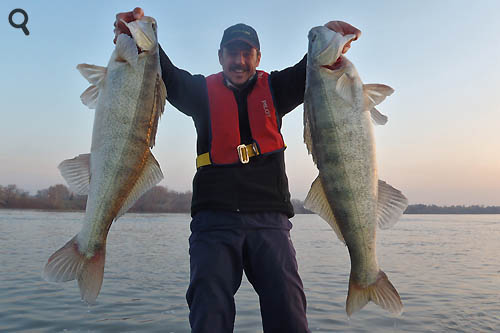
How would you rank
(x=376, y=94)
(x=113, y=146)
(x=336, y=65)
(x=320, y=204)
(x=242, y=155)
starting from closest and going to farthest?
(x=113, y=146) < (x=376, y=94) < (x=336, y=65) < (x=320, y=204) < (x=242, y=155)

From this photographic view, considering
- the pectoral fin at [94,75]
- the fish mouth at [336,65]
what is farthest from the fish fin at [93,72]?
the fish mouth at [336,65]

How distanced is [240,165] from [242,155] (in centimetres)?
12

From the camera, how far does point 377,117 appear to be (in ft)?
12.5

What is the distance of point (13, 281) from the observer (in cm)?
1357

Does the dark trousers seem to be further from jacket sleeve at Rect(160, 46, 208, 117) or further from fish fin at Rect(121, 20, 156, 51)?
fish fin at Rect(121, 20, 156, 51)

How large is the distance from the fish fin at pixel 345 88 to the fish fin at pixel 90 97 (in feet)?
7.35

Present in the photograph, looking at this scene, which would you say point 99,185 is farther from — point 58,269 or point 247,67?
point 247,67

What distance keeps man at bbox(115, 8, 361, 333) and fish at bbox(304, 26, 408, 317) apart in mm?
496

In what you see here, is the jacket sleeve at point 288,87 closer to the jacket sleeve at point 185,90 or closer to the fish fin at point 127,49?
the jacket sleeve at point 185,90

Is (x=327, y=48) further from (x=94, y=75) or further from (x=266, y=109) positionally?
(x=94, y=75)

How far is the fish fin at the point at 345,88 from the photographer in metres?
3.73

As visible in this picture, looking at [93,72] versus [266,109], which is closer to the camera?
[93,72]

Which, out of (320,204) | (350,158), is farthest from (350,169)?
(320,204)

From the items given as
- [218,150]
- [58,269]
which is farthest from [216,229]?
[58,269]
